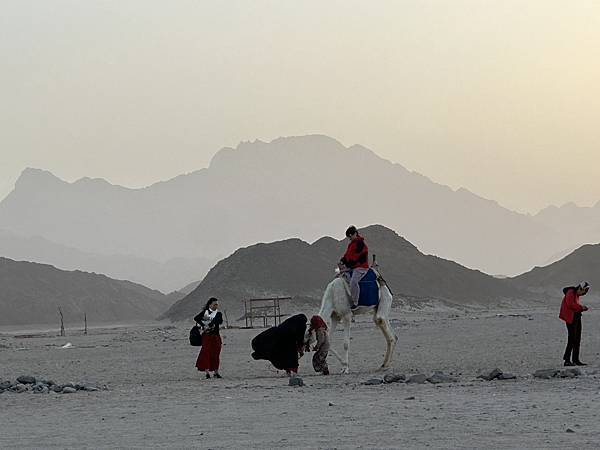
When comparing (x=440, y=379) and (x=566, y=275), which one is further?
(x=566, y=275)

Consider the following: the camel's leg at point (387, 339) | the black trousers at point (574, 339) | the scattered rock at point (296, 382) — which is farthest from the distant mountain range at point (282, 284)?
the scattered rock at point (296, 382)

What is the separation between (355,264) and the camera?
18.3 m

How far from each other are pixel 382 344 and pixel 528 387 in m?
13.8

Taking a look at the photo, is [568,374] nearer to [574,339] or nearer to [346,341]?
[574,339]

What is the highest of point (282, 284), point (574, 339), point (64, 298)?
point (64, 298)

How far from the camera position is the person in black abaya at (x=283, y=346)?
1778 centimetres

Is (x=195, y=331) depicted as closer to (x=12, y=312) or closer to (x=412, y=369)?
(x=412, y=369)

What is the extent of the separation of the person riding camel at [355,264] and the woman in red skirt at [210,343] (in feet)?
7.94

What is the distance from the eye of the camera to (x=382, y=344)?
2780cm

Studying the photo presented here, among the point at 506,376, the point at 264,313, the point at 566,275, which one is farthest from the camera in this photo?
the point at 566,275

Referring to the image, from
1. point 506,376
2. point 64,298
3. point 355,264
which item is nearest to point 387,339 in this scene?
point 355,264

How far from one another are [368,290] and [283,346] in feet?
6.11

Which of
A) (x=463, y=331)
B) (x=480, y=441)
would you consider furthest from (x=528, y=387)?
(x=463, y=331)

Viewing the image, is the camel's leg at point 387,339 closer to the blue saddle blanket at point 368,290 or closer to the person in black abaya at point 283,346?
the blue saddle blanket at point 368,290
